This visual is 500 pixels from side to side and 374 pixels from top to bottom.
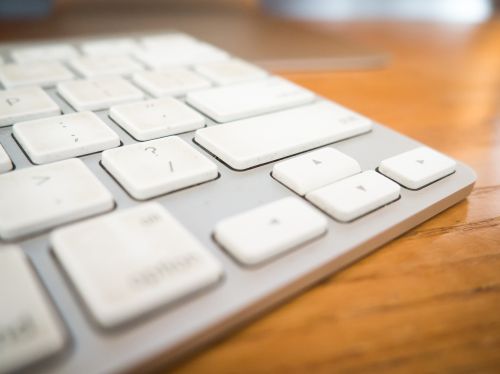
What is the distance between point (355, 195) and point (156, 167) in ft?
0.33

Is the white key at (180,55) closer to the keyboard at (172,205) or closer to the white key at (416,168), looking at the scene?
the keyboard at (172,205)

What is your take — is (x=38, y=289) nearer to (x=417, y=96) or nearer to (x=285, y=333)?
(x=285, y=333)

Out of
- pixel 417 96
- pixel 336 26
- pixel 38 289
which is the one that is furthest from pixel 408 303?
pixel 336 26

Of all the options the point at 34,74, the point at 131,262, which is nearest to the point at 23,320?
the point at 131,262

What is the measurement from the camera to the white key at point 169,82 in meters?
0.33

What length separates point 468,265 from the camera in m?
0.21

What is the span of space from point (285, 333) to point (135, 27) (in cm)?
52

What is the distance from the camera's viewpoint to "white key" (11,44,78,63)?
39 cm

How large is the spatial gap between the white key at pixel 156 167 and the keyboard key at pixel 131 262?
23 millimetres

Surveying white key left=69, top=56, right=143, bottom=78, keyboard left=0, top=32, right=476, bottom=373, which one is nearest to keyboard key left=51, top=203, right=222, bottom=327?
keyboard left=0, top=32, right=476, bottom=373

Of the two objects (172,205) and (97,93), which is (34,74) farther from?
(172,205)

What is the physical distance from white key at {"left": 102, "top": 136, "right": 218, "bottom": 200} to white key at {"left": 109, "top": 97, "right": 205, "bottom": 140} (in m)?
0.02

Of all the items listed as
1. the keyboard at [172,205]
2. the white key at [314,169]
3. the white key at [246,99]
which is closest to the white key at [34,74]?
the keyboard at [172,205]

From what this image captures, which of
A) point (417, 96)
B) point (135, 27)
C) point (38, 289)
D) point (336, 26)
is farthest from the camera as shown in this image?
point (336, 26)
